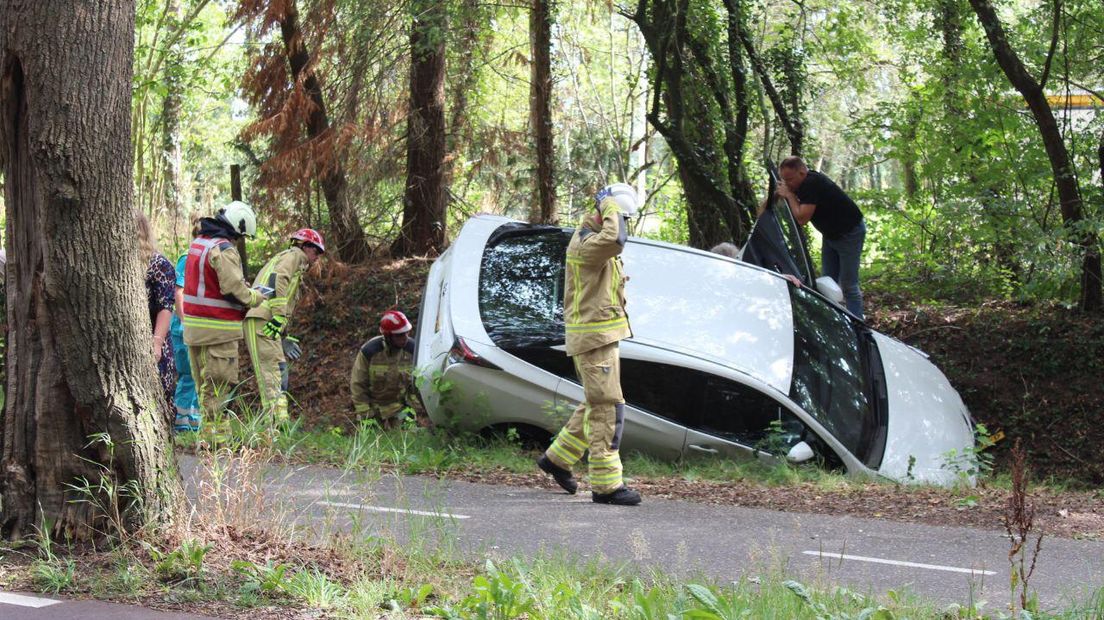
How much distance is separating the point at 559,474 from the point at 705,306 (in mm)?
1946

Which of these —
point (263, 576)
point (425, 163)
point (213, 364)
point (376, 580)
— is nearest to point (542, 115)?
point (425, 163)

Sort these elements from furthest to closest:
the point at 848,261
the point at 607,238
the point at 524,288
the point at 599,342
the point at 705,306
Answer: the point at 848,261, the point at 524,288, the point at 705,306, the point at 599,342, the point at 607,238

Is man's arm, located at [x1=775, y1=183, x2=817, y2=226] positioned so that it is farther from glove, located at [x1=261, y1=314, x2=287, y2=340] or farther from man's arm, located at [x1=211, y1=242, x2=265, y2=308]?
man's arm, located at [x1=211, y1=242, x2=265, y2=308]

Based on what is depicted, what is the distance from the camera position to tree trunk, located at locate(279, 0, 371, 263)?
1400cm

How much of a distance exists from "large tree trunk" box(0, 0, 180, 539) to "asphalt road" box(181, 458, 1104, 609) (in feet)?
2.64

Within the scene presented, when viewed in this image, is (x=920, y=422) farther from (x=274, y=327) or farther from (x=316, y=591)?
(x=316, y=591)

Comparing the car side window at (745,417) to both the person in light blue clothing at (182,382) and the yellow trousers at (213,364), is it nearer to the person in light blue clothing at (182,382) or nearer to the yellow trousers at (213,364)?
the yellow trousers at (213,364)

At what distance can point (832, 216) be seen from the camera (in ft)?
34.1

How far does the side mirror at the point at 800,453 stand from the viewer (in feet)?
24.3

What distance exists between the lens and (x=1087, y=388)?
1066 cm

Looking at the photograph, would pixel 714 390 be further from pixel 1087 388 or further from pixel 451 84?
pixel 451 84

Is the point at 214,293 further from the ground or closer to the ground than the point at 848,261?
closer to the ground

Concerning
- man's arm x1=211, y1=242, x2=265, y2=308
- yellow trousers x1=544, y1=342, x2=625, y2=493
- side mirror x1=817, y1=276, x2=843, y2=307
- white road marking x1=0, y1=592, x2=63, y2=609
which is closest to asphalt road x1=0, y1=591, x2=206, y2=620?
white road marking x1=0, y1=592, x2=63, y2=609

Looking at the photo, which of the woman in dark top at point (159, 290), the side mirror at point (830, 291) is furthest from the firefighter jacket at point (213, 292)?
the side mirror at point (830, 291)
